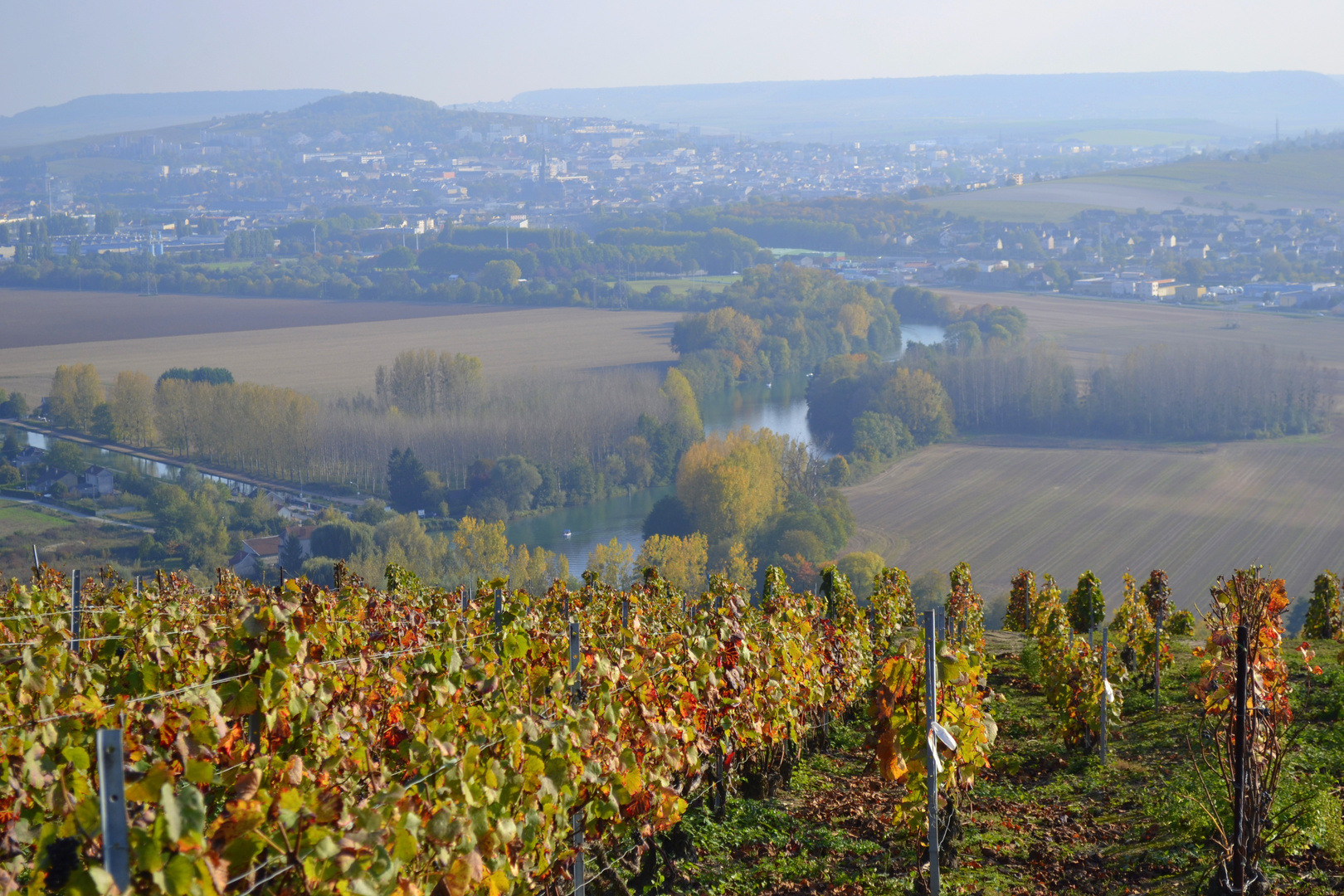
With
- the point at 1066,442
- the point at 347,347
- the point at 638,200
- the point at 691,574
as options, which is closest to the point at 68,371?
the point at 347,347

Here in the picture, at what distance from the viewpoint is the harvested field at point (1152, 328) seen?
227ft

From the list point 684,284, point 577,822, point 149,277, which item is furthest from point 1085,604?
point 149,277

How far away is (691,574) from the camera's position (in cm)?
3822

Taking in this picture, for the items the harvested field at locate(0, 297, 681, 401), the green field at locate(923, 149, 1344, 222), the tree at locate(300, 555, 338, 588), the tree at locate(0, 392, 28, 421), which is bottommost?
the tree at locate(300, 555, 338, 588)

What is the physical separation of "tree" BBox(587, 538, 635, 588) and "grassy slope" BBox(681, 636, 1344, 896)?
2482 cm

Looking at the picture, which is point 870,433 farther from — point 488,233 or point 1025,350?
point 488,233

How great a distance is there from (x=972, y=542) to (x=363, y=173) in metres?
164

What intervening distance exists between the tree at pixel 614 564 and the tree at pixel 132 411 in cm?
2796

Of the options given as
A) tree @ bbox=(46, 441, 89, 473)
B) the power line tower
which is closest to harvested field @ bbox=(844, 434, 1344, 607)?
tree @ bbox=(46, 441, 89, 473)

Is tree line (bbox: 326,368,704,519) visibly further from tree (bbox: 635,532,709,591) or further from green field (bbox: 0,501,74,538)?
green field (bbox: 0,501,74,538)

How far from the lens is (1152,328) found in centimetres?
7738

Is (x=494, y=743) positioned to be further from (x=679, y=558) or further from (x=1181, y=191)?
(x=1181, y=191)

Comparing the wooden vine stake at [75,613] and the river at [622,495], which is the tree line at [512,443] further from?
the wooden vine stake at [75,613]

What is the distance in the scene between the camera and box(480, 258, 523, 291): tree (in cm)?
10400
